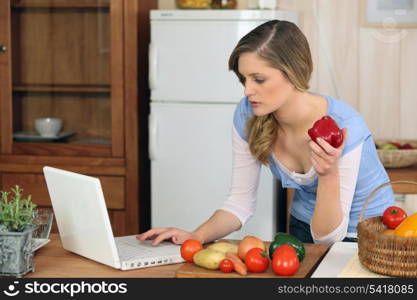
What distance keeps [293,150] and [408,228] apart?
0.71 m

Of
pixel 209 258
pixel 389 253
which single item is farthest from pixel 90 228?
pixel 389 253

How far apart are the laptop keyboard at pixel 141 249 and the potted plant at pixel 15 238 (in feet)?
0.77

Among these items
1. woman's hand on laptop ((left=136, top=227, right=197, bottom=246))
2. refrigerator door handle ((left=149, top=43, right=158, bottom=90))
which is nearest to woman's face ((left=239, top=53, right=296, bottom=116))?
woman's hand on laptop ((left=136, top=227, right=197, bottom=246))

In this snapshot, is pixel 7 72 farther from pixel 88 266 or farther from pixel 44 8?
pixel 88 266

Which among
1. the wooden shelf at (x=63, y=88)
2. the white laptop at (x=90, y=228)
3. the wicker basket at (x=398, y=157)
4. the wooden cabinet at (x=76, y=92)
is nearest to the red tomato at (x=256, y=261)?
the white laptop at (x=90, y=228)

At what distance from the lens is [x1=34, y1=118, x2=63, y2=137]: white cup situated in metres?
4.09

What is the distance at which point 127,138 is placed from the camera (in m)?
3.91

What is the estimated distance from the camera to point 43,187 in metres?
4.00

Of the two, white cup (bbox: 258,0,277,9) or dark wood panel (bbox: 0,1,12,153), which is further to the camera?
dark wood panel (bbox: 0,1,12,153)

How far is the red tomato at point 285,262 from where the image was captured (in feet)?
5.72

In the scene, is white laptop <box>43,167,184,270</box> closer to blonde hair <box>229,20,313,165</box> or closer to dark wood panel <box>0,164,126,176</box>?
blonde hair <box>229,20,313,165</box>

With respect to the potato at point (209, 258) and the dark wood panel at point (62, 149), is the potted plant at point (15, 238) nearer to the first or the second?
the potato at point (209, 258)

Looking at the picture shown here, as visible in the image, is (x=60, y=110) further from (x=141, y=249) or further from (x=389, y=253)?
(x=389, y=253)

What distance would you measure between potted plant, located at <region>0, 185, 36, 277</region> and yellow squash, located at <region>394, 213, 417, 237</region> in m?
0.83
